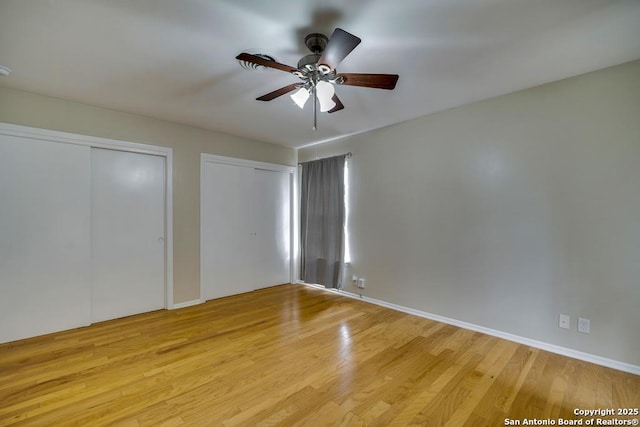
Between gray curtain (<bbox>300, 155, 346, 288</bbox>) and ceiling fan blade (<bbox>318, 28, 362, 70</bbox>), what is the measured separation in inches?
99.4

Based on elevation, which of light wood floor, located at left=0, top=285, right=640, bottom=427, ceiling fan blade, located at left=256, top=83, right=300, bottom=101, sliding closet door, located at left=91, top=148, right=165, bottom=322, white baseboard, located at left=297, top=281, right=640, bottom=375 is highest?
ceiling fan blade, located at left=256, top=83, right=300, bottom=101

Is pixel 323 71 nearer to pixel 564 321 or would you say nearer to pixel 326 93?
pixel 326 93

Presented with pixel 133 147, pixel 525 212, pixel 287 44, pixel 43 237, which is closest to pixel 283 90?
pixel 287 44

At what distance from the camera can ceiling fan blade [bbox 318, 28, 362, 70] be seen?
4.53 ft

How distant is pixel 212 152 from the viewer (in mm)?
3893

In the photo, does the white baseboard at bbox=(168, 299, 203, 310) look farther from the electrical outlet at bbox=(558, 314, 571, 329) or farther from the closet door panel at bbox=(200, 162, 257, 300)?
the electrical outlet at bbox=(558, 314, 571, 329)

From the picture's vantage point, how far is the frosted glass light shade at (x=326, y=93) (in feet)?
6.29

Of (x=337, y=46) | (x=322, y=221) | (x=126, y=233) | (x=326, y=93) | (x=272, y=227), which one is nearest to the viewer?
(x=337, y=46)

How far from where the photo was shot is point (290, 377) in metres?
2.06

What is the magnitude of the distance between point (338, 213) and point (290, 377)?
250 cm

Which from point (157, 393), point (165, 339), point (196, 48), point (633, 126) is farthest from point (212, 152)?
point (633, 126)

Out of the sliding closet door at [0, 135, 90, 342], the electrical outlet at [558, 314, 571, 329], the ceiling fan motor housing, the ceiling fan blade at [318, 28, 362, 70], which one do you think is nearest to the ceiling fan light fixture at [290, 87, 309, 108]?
the ceiling fan motor housing

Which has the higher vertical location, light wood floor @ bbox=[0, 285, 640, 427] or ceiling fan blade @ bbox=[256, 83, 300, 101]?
ceiling fan blade @ bbox=[256, 83, 300, 101]

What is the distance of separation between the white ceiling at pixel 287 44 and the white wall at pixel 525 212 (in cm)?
34
